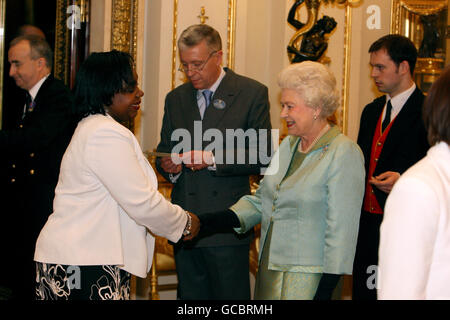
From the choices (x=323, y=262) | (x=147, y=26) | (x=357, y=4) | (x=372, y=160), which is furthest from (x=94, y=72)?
(x=357, y=4)

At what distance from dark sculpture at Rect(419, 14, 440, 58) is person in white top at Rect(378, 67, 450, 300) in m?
4.08

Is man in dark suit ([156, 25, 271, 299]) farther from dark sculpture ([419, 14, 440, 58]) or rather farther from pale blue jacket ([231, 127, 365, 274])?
dark sculpture ([419, 14, 440, 58])

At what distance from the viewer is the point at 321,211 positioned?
2570 millimetres

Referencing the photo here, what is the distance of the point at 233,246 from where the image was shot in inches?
138

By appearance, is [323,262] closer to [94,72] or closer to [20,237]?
[94,72]

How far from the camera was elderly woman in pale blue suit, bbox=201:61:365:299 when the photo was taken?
8.21 ft

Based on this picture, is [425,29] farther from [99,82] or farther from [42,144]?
[99,82]

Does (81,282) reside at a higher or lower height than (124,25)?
lower

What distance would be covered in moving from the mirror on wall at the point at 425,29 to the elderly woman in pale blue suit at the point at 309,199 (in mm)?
2954

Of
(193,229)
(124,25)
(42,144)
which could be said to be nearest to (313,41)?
(124,25)

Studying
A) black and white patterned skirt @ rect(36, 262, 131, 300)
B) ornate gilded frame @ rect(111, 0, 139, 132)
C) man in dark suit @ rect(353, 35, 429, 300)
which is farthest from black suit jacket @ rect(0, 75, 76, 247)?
man in dark suit @ rect(353, 35, 429, 300)

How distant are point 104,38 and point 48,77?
0.95 metres

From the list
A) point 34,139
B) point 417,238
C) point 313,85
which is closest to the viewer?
point 417,238

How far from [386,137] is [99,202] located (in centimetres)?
179
